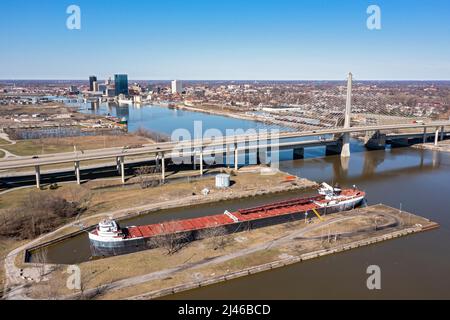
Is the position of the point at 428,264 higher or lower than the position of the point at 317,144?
lower

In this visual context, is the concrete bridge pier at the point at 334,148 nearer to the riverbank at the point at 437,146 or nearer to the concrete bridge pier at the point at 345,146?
the concrete bridge pier at the point at 345,146

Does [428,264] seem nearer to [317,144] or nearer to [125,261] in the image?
[125,261]

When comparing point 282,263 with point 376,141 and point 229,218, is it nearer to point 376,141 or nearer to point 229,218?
point 229,218

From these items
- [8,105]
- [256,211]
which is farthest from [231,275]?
[8,105]

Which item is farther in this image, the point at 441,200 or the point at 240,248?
the point at 441,200

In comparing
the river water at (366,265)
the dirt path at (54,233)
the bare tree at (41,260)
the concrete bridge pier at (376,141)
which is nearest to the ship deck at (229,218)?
the river water at (366,265)

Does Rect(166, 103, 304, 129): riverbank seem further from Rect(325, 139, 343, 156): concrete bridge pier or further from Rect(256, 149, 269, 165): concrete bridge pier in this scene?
Rect(256, 149, 269, 165): concrete bridge pier
